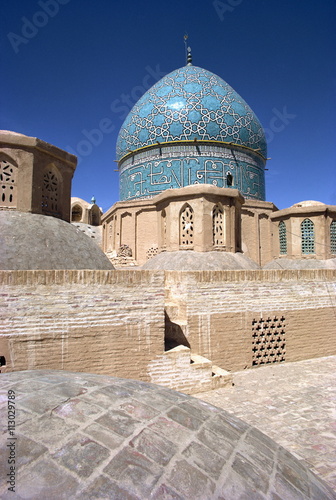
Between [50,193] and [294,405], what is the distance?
5741 millimetres

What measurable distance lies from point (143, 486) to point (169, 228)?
351 inches

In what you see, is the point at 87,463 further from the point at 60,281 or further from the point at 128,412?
the point at 60,281

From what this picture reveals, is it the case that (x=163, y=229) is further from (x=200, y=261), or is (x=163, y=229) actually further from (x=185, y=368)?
(x=185, y=368)

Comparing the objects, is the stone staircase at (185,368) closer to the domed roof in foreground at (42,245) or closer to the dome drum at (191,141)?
the domed roof in foreground at (42,245)

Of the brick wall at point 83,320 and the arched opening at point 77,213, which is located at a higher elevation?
the arched opening at point 77,213

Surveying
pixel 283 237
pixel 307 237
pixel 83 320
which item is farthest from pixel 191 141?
pixel 83 320

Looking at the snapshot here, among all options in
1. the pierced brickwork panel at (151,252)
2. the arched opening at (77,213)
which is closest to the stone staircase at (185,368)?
the pierced brickwork panel at (151,252)

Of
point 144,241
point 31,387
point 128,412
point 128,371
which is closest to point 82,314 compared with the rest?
point 128,371

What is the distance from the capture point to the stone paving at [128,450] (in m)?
1.34

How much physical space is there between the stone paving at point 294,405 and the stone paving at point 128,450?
6.60 ft

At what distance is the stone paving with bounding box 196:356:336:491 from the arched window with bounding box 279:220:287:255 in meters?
7.65

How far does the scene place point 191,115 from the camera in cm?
1612

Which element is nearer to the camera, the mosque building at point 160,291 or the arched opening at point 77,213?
the mosque building at point 160,291

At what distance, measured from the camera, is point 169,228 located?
10.1 m
